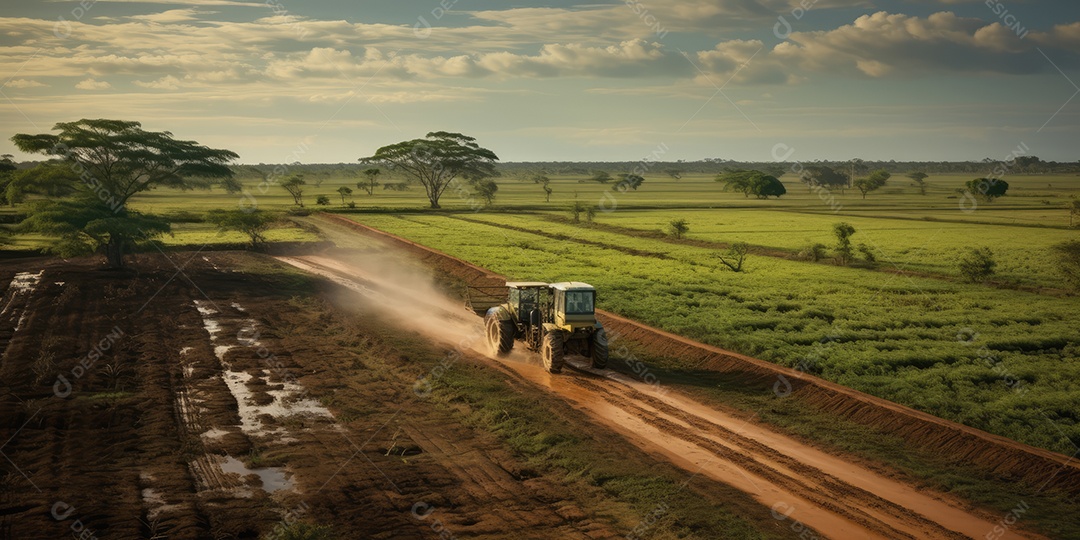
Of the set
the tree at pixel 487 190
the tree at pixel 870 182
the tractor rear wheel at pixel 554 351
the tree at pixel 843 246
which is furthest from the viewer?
the tree at pixel 870 182

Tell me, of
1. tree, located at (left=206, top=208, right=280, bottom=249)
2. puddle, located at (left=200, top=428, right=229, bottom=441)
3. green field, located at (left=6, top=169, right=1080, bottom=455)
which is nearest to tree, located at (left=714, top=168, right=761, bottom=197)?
green field, located at (left=6, top=169, right=1080, bottom=455)

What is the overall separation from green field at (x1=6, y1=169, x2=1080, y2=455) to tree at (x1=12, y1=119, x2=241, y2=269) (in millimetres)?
11767

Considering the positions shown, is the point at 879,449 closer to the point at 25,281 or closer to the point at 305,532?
the point at 305,532

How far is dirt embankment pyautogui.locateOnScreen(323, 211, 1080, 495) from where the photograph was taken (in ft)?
52.5

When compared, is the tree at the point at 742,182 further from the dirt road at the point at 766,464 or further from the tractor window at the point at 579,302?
the tractor window at the point at 579,302

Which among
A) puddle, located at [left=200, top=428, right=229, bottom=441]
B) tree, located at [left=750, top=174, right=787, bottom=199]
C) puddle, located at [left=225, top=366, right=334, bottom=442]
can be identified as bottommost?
puddle, located at [left=225, top=366, right=334, bottom=442]

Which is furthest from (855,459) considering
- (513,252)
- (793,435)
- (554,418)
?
(513,252)

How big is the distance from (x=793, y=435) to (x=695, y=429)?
7.40ft

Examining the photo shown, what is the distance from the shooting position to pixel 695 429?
Result: 18.8 meters

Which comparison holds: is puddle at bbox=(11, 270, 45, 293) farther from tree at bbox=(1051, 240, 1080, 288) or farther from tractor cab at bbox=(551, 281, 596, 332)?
tree at bbox=(1051, 240, 1080, 288)

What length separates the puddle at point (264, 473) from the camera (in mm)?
15048

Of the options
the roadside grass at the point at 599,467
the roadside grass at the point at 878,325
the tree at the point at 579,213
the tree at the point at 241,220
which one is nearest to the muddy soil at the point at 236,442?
the roadside grass at the point at 599,467

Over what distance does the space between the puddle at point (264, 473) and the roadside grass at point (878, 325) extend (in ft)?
48.7

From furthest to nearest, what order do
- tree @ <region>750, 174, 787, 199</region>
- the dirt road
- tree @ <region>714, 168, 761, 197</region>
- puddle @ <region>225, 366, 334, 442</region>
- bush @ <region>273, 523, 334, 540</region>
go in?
tree @ <region>714, 168, 761, 197</region>
tree @ <region>750, 174, 787, 199</region>
puddle @ <region>225, 366, 334, 442</region>
the dirt road
bush @ <region>273, 523, 334, 540</region>
